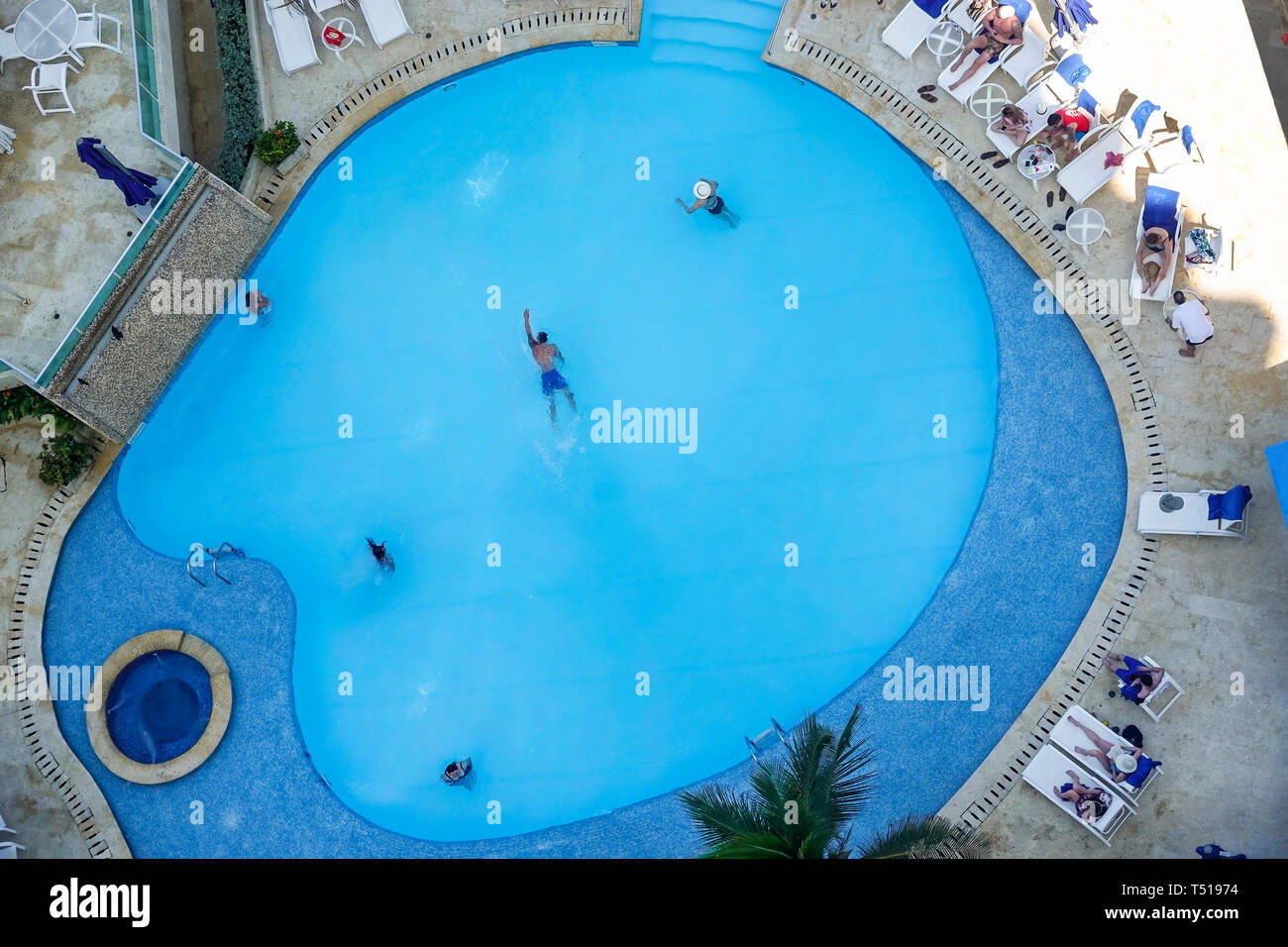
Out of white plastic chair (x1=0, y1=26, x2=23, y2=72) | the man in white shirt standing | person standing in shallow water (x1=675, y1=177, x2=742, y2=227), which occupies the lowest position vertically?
the man in white shirt standing

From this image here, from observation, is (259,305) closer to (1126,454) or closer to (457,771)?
(457,771)

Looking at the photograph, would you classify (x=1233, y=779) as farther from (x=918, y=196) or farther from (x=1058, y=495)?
(x=918, y=196)

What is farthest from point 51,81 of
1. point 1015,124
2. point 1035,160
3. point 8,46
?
point 1035,160

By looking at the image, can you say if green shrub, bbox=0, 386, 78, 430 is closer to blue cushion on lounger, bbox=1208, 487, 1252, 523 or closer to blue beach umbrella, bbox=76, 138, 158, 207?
blue beach umbrella, bbox=76, 138, 158, 207

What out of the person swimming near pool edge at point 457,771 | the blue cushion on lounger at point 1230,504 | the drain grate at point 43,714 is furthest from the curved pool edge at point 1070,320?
the drain grate at point 43,714

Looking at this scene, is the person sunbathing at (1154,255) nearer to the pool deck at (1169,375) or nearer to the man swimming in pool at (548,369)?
the pool deck at (1169,375)

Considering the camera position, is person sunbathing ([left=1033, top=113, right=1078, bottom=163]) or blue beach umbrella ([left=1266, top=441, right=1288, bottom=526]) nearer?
blue beach umbrella ([left=1266, top=441, right=1288, bottom=526])

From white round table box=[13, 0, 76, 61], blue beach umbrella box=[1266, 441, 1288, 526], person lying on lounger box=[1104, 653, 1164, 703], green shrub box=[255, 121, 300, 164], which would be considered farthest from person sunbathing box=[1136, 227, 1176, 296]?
white round table box=[13, 0, 76, 61]
